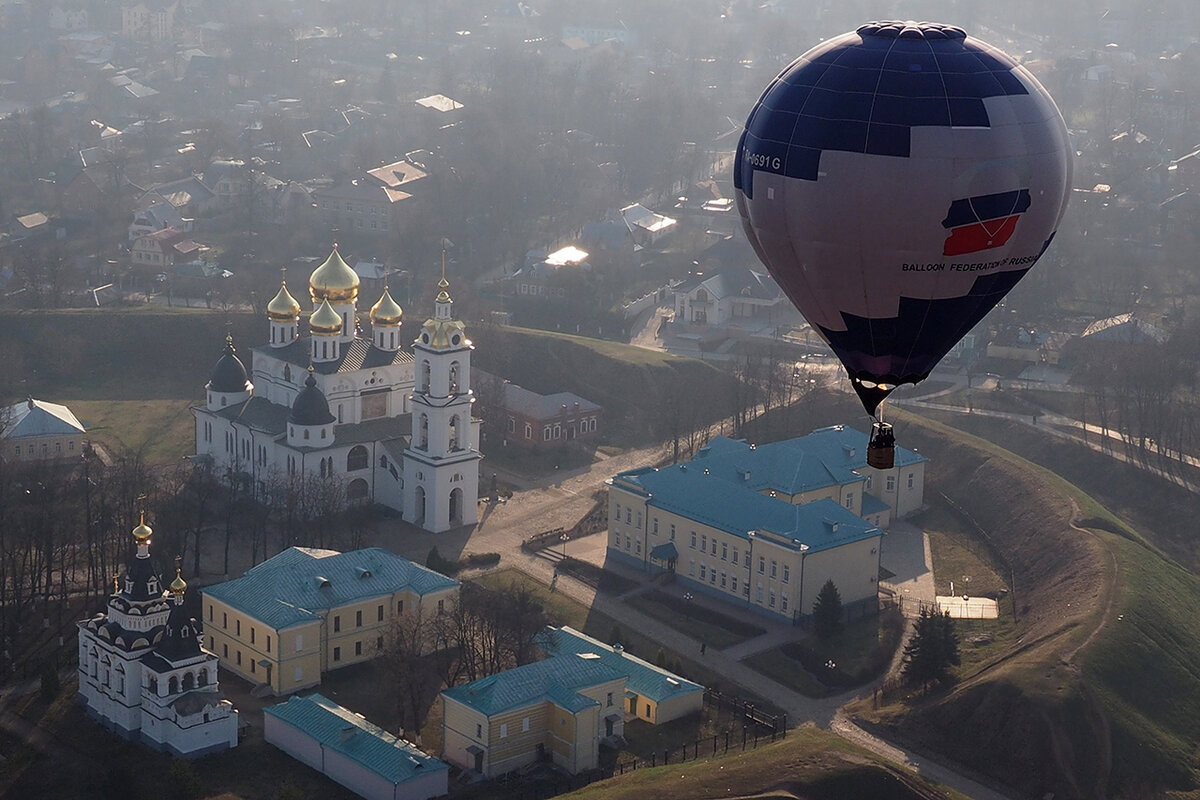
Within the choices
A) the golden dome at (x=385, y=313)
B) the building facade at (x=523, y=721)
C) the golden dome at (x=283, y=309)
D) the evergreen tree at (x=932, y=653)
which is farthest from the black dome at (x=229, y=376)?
the evergreen tree at (x=932, y=653)

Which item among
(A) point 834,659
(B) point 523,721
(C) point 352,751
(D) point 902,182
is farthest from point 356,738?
(D) point 902,182

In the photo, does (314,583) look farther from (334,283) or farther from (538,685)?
(334,283)

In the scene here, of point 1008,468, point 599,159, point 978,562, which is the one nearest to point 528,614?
point 978,562

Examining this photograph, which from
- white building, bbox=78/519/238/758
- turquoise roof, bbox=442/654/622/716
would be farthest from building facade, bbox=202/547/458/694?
turquoise roof, bbox=442/654/622/716

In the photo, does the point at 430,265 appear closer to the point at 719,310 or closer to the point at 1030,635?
the point at 719,310

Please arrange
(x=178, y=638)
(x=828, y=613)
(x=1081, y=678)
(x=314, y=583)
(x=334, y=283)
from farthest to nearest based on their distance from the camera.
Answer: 1. (x=334, y=283)
2. (x=828, y=613)
3. (x=314, y=583)
4. (x=1081, y=678)
5. (x=178, y=638)

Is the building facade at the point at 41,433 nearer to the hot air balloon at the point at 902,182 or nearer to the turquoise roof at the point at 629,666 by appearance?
the turquoise roof at the point at 629,666

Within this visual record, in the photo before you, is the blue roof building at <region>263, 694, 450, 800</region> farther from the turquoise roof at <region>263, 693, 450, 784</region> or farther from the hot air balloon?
the hot air balloon
